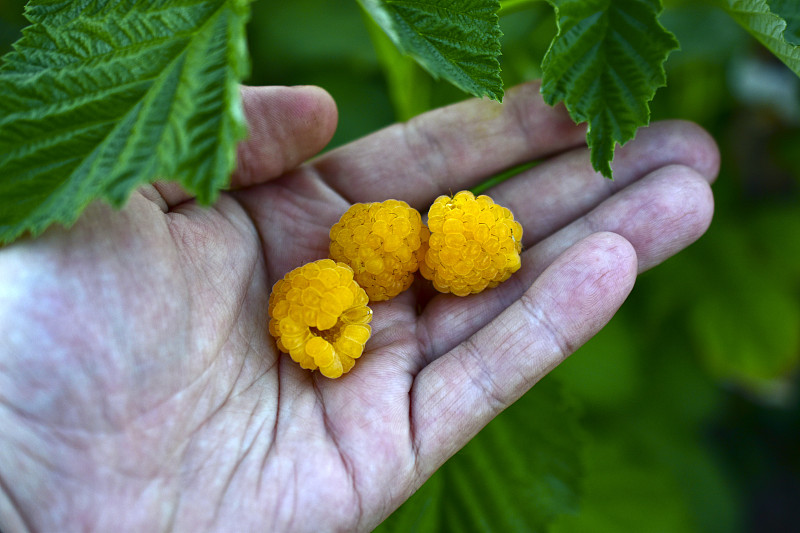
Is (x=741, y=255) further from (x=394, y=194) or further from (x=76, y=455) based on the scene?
(x=76, y=455)

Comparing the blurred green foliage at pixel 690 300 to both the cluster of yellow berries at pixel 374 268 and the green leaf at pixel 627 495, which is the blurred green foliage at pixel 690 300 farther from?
the cluster of yellow berries at pixel 374 268

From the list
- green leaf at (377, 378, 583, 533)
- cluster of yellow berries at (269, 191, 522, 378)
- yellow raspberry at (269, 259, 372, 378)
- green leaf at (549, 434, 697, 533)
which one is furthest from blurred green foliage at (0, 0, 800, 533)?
yellow raspberry at (269, 259, 372, 378)

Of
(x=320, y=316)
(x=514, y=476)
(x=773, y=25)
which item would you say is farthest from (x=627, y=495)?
(x=773, y=25)

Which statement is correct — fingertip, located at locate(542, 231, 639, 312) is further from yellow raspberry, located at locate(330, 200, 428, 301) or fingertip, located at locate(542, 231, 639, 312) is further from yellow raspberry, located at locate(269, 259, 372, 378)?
yellow raspberry, located at locate(269, 259, 372, 378)

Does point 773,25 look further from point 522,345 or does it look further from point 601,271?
point 522,345

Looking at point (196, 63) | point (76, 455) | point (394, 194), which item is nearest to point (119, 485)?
point (76, 455)

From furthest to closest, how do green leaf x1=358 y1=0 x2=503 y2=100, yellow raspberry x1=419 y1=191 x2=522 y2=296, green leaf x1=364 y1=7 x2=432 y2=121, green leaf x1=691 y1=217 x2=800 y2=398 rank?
green leaf x1=691 y1=217 x2=800 y2=398
green leaf x1=364 y1=7 x2=432 y2=121
yellow raspberry x1=419 y1=191 x2=522 y2=296
green leaf x1=358 y1=0 x2=503 y2=100

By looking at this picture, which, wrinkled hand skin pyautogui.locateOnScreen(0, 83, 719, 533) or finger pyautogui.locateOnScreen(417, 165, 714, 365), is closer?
wrinkled hand skin pyautogui.locateOnScreen(0, 83, 719, 533)
